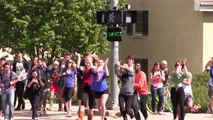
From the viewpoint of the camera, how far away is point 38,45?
35.2m

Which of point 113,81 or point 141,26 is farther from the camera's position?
point 141,26

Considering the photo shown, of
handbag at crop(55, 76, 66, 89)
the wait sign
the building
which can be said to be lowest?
handbag at crop(55, 76, 66, 89)

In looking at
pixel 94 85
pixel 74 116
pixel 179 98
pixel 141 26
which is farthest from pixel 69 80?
pixel 141 26

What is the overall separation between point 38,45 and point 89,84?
52.8 ft

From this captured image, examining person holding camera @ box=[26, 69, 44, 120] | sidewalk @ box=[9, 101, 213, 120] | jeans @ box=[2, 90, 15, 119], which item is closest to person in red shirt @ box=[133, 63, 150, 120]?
sidewalk @ box=[9, 101, 213, 120]

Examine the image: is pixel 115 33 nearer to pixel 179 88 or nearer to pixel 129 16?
pixel 129 16

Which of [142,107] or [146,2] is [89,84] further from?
[146,2]

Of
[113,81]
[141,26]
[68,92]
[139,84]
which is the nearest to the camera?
[139,84]

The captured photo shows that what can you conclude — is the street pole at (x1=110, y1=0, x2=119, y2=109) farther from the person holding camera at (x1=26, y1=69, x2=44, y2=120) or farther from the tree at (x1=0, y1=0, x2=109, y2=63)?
the tree at (x1=0, y1=0, x2=109, y2=63)

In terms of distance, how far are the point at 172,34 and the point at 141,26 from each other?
6.66 feet

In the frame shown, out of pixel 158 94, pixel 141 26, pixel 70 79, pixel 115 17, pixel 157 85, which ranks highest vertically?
pixel 141 26

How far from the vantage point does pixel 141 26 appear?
130 ft

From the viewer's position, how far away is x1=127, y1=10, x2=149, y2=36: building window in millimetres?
39469

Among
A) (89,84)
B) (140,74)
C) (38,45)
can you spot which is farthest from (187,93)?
(38,45)
